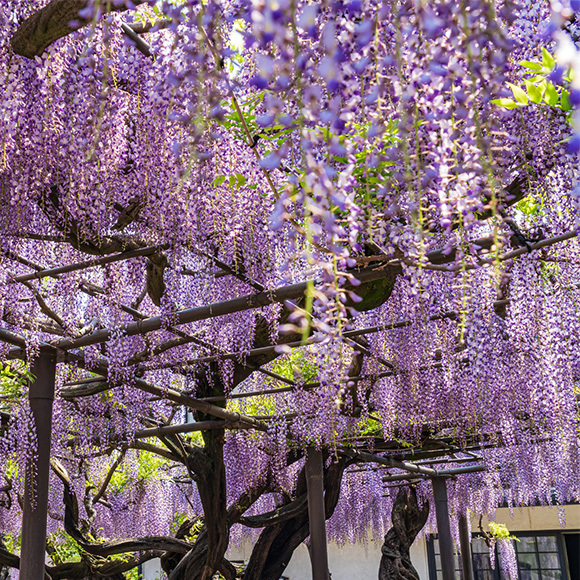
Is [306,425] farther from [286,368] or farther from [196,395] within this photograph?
[196,395]

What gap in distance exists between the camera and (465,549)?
42.0 ft

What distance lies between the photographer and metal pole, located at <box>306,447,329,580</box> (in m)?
7.41

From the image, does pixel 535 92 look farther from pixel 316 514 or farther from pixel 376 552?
pixel 376 552

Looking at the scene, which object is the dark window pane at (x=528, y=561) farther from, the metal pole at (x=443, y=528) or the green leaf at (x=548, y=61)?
the green leaf at (x=548, y=61)

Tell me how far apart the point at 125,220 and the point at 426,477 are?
857 cm

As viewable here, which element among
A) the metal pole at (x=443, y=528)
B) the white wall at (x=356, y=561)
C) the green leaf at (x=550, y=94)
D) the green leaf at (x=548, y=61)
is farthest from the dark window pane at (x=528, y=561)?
the green leaf at (x=548, y=61)

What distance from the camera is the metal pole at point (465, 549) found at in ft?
41.4

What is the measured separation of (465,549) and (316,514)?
20.7 feet

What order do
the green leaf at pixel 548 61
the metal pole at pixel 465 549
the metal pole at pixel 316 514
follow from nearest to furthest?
1. the green leaf at pixel 548 61
2. the metal pole at pixel 316 514
3. the metal pole at pixel 465 549

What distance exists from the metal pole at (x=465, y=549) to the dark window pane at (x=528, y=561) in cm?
172

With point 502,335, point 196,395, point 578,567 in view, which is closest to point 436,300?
point 502,335

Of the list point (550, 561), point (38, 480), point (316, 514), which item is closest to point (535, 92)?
point (38, 480)

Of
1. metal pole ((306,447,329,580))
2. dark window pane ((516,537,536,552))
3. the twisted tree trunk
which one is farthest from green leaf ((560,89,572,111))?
dark window pane ((516,537,536,552))

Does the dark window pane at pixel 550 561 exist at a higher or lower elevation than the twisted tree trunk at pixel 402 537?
lower
